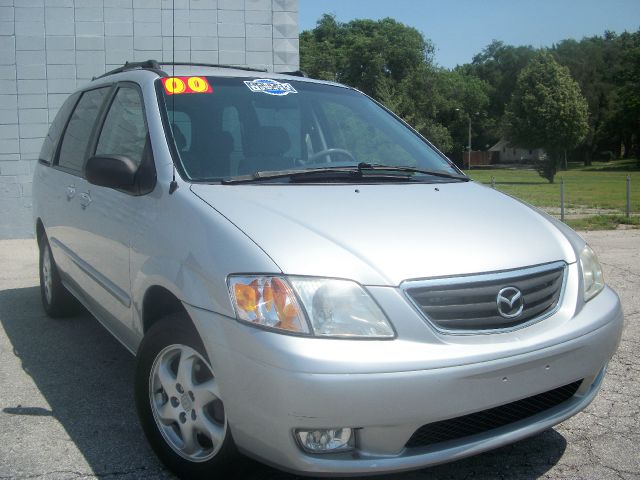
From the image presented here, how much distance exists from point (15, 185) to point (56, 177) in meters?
5.84

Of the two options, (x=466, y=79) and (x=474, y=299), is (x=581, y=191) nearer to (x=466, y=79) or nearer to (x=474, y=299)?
(x=474, y=299)

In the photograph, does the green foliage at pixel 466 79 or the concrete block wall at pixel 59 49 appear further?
the green foliage at pixel 466 79

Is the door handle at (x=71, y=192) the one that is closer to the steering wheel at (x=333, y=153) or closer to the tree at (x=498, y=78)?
the steering wheel at (x=333, y=153)

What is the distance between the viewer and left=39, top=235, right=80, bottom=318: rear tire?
17.3ft

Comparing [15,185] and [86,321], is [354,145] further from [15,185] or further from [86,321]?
[15,185]

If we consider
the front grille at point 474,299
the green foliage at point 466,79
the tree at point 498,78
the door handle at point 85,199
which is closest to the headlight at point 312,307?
the front grille at point 474,299

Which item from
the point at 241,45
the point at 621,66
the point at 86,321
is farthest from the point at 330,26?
the point at 86,321

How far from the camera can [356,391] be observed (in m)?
2.25

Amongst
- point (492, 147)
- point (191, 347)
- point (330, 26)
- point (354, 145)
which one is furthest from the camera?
point (492, 147)

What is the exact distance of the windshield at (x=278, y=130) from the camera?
11.0ft

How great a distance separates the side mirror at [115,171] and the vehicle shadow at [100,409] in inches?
47.9

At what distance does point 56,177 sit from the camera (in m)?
4.83

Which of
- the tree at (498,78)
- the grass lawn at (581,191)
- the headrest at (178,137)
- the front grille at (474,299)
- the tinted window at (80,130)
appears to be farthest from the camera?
the tree at (498,78)

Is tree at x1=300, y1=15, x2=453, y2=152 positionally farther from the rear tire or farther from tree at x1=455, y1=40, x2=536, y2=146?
the rear tire
